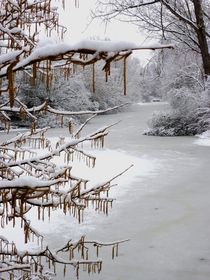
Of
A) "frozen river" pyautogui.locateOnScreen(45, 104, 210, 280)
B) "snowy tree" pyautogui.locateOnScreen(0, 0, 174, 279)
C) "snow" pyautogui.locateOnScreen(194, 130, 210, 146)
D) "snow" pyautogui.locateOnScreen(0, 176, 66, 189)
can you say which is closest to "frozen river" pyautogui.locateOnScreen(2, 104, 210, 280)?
"frozen river" pyautogui.locateOnScreen(45, 104, 210, 280)

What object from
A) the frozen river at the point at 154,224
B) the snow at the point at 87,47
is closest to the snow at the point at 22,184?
the snow at the point at 87,47

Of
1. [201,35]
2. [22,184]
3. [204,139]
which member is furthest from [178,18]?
[204,139]

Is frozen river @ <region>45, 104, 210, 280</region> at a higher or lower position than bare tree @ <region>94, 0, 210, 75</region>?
lower

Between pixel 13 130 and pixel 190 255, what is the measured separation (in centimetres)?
2019

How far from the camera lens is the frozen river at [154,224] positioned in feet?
15.6

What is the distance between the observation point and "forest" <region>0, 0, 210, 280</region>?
1364 mm

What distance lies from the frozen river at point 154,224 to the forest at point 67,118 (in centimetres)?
16

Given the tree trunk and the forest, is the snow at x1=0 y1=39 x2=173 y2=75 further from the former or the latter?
the tree trunk

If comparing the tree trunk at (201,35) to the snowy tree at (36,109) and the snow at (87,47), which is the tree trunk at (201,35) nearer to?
the snowy tree at (36,109)

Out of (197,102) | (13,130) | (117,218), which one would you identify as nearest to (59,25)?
(117,218)

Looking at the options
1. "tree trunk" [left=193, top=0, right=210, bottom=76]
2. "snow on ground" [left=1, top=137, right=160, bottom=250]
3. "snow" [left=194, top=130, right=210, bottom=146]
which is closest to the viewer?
"tree trunk" [left=193, top=0, right=210, bottom=76]

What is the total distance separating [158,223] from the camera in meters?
6.50

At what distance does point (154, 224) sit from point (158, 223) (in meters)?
0.09

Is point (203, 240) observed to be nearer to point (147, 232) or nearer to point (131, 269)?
point (147, 232)
